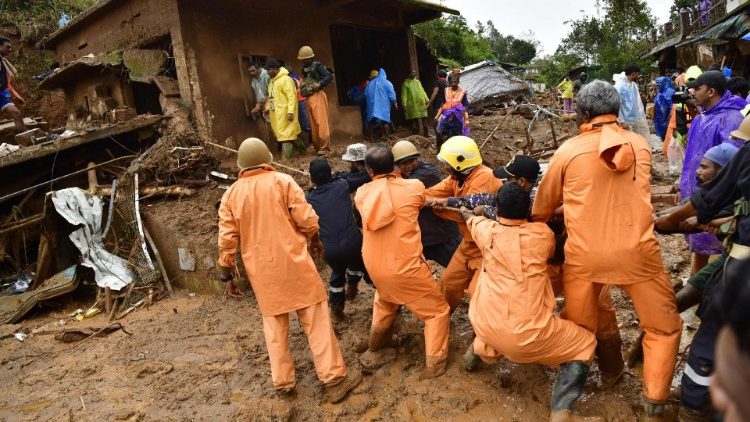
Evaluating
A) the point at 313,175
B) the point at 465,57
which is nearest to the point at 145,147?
the point at 313,175

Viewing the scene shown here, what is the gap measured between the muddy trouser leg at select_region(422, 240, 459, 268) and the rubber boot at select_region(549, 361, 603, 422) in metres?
1.57

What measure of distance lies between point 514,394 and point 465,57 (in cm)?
2404

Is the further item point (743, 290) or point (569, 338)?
point (569, 338)

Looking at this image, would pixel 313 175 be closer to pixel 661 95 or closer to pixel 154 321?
pixel 154 321

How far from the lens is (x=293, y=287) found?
3.54 m

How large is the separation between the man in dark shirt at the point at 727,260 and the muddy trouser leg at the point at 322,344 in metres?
2.16

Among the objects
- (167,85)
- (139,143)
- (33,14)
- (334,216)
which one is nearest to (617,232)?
(334,216)

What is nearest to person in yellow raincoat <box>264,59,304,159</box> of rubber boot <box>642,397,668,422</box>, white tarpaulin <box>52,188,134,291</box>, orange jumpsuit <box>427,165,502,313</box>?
white tarpaulin <box>52,188,134,291</box>

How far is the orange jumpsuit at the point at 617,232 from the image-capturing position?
8.79 feet

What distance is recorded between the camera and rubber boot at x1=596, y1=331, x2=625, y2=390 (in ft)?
10.4

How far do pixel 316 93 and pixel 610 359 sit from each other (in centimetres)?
617

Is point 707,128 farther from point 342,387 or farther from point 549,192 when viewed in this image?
point 342,387

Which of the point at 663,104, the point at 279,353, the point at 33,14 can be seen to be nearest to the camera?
the point at 279,353

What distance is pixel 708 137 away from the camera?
163 inches
